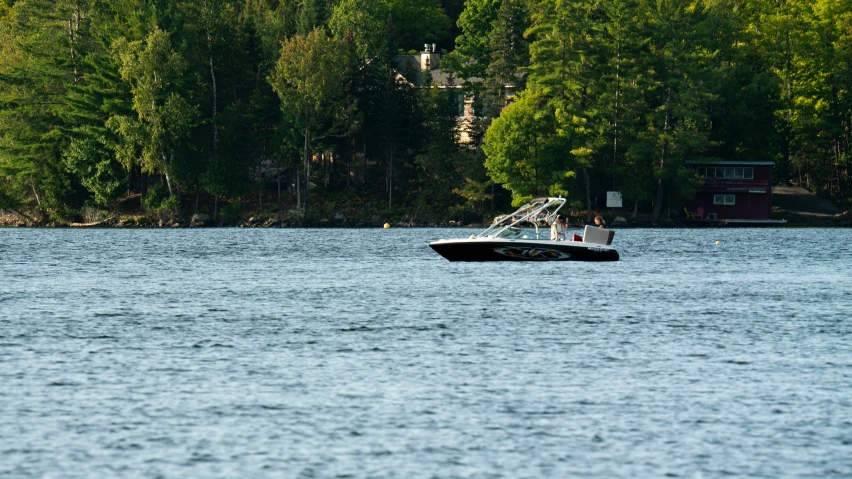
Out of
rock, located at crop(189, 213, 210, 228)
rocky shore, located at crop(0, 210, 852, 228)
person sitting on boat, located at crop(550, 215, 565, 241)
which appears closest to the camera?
person sitting on boat, located at crop(550, 215, 565, 241)

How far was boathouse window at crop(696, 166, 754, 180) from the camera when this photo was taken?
113 metres

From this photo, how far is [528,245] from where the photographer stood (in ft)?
183

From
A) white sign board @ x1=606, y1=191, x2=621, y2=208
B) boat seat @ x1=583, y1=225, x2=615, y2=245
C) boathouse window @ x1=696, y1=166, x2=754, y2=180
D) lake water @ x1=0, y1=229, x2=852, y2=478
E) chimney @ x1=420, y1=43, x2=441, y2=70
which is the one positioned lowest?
lake water @ x1=0, y1=229, x2=852, y2=478

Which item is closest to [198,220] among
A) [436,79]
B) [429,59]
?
[436,79]

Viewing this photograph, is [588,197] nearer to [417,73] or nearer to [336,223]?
[336,223]

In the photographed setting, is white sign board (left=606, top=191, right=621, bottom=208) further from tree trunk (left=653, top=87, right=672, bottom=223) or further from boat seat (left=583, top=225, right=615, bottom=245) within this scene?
boat seat (left=583, top=225, right=615, bottom=245)

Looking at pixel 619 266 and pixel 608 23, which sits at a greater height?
pixel 608 23

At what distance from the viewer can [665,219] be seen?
111 metres

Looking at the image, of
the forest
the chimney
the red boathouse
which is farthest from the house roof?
the red boathouse

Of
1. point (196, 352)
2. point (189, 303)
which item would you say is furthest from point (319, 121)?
point (196, 352)

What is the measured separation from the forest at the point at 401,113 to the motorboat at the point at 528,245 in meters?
48.6

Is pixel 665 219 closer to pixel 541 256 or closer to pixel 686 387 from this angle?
pixel 541 256

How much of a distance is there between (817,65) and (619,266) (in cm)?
6789

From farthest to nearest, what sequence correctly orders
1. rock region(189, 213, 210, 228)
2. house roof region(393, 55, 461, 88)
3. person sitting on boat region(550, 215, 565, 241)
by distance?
house roof region(393, 55, 461, 88) < rock region(189, 213, 210, 228) < person sitting on boat region(550, 215, 565, 241)
